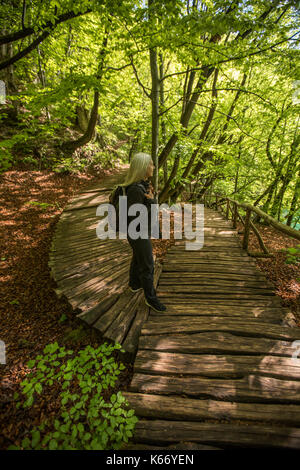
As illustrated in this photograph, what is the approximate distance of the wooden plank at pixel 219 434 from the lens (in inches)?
65.2

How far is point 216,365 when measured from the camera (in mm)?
2246

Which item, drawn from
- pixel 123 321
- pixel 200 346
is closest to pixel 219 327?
pixel 200 346

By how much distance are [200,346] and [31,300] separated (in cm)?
322

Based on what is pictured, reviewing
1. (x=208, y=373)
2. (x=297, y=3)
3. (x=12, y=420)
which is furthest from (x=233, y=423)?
(x=297, y=3)

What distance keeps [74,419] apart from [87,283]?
6.57 ft

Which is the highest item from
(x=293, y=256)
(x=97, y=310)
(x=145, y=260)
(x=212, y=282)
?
(x=145, y=260)

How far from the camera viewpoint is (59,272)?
13.3ft

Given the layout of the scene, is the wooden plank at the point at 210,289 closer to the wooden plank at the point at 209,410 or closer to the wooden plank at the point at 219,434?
the wooden plank at the point at 209,410

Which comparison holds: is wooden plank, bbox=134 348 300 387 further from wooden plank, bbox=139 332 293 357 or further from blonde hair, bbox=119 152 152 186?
blonde hair, bbox=119 152 152 186

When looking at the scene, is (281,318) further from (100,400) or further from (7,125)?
(7,125)

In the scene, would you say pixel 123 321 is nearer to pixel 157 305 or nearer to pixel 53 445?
pixel 157 305

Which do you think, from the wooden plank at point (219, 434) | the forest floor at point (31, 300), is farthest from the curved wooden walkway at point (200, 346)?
→ the forest floor at point (31, 300)

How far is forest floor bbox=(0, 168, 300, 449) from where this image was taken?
211 cm

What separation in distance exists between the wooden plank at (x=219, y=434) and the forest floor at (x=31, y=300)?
0.60m
